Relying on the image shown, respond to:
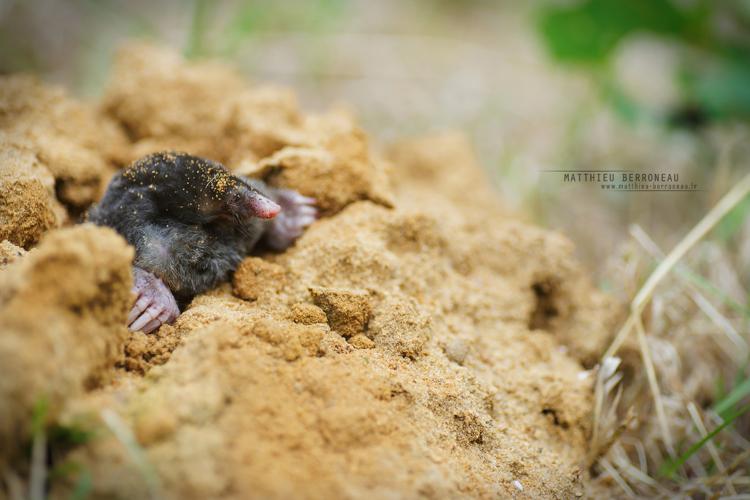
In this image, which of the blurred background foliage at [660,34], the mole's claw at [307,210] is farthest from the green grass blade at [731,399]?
the blurred background foliage at [660,34]

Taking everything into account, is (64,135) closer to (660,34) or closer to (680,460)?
(680,460)

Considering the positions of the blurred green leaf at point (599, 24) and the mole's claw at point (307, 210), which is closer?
the mole's claw at point (307, 210)

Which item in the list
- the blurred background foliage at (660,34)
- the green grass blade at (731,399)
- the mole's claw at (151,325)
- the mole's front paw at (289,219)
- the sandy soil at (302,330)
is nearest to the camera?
the sandy soil at (302,330)

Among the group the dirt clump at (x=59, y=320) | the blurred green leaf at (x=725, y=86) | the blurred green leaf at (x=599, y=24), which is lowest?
the dirt clump at (x=59, y=320)

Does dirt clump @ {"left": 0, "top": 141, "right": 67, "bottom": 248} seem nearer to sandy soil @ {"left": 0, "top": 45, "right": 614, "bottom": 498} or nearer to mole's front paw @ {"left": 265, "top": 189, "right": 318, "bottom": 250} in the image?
sandy soil @ {"left": 0, "top": 45, "right": 614, "bottom": 498}

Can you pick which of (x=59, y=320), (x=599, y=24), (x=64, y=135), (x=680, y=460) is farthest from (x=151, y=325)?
(x=599, y=24)

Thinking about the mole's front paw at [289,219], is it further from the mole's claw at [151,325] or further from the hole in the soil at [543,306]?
the hole in the soil at [543,306]
